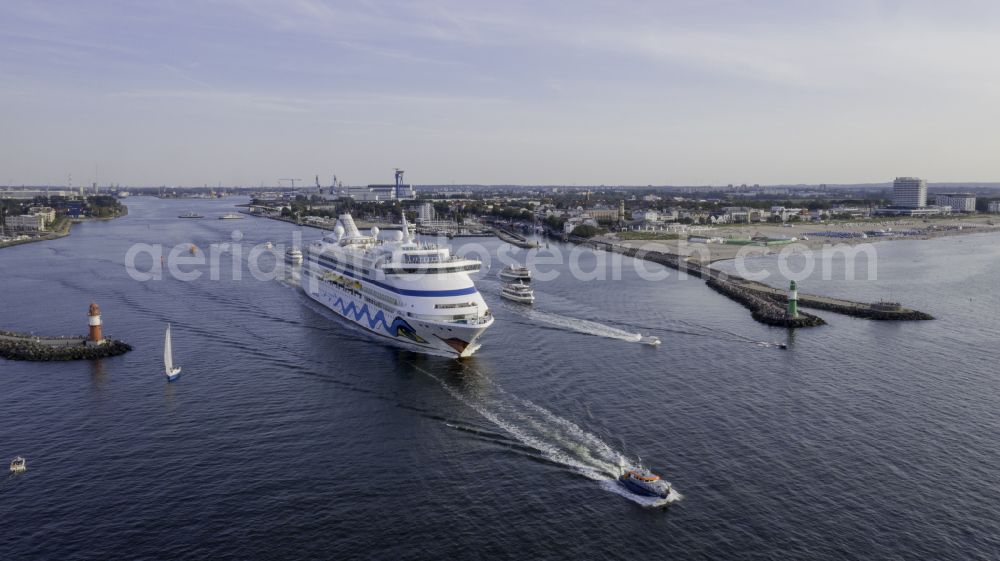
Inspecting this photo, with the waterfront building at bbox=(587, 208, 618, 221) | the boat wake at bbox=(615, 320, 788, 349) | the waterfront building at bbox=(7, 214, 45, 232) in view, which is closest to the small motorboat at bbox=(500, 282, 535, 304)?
the boat wake at bbox=(615, 320, 788, 349)

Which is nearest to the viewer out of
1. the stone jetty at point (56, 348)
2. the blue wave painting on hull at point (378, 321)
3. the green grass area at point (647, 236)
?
the stone jetty at point (56, 348)

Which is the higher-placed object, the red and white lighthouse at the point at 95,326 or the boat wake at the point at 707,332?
the red and white lighthouse at the point at 95,326

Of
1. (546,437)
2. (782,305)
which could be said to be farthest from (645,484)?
(782,305)

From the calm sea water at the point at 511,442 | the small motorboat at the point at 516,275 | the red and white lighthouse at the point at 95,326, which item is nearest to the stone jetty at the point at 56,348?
the red and white lighthouse at the point at 95,326

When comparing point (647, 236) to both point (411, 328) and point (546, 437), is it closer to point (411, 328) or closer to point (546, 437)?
point (411, 328)

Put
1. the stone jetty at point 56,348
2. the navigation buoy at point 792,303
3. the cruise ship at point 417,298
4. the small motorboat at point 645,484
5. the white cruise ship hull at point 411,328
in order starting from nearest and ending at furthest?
the small motorboat at point 645,484 < the white cruise ship hull at point 411,328 < the cruise ship at point 417,298 < the stone jetty at point 56,348 < the navigation buoy at point 792,303

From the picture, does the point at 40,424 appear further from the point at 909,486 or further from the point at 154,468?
the point at 909,486

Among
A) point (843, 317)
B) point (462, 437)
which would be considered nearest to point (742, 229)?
point (843, 317)

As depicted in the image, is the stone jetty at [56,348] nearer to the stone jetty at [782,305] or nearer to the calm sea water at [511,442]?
the calm sea water at [511,442]
